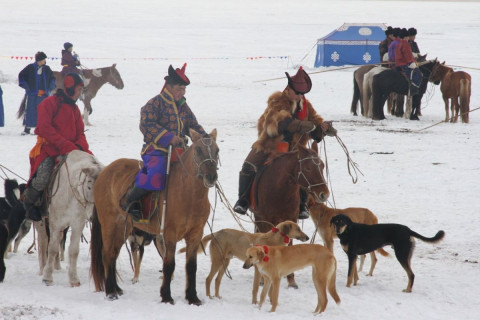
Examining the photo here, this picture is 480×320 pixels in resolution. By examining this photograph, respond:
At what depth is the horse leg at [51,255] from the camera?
302 inches

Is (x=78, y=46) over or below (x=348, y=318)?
over

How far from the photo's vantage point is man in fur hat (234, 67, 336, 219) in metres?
8.13

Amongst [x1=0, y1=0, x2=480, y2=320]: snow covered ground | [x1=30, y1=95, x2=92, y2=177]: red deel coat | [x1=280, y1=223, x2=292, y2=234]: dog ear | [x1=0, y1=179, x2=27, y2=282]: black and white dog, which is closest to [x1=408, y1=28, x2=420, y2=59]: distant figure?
[x1=0, y1=0, x2=480, y2=320]: snow covered ground

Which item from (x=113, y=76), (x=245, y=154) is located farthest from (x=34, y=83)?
(x=245, y=154)

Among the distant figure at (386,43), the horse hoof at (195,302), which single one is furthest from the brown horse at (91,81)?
the horse hoof at (195,302)

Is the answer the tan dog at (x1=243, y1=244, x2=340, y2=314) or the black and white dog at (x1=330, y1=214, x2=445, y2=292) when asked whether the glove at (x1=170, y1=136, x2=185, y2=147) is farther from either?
the black and white dog at (x1=330, y1=214, x2=445, y2=292)

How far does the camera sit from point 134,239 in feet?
26.8

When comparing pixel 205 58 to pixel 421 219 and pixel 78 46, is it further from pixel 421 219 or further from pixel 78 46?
pixel 421 219

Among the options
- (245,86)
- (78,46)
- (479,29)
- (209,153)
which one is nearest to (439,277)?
(209,153)

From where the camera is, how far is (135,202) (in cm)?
717

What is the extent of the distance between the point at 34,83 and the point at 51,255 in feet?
33.5

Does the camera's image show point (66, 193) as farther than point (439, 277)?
No

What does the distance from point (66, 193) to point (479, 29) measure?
56694 mm

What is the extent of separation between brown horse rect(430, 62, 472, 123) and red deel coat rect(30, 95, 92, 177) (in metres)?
13.6
